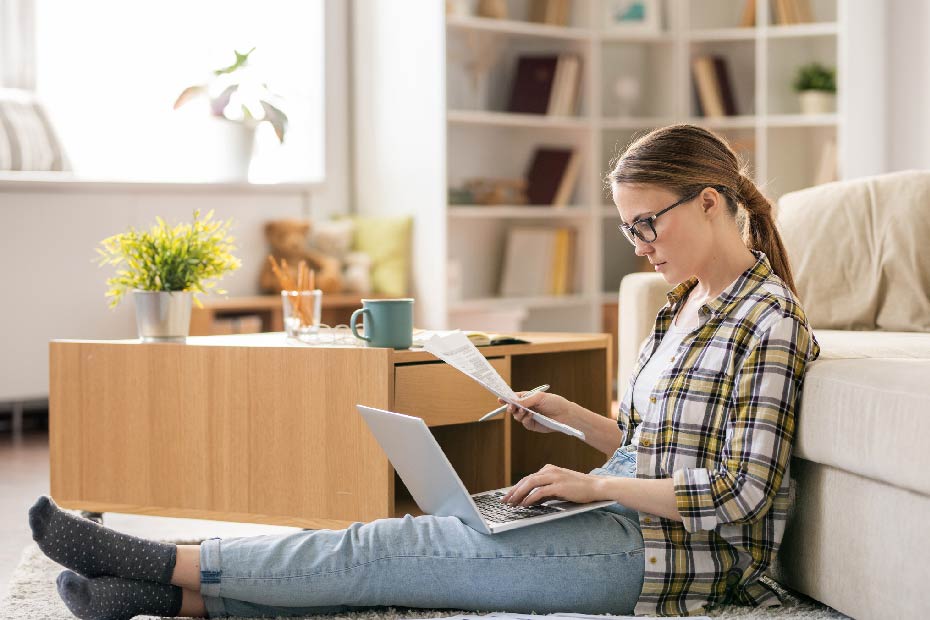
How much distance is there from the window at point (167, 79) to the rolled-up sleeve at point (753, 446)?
128 inches

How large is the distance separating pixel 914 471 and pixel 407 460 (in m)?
0.72

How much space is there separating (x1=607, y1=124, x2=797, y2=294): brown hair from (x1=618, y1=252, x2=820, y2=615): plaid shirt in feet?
0.23

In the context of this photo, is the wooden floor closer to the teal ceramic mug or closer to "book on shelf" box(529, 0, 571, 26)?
the teal ceramic mug

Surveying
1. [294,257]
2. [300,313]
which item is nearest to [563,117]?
[294,257]

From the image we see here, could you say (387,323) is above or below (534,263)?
below

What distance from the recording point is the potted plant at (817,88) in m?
4.77

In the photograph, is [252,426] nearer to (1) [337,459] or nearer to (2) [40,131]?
(1) [337,459]

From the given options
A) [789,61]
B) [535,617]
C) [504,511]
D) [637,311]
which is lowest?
[535,617]

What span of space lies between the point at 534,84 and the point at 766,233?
3.27 metres

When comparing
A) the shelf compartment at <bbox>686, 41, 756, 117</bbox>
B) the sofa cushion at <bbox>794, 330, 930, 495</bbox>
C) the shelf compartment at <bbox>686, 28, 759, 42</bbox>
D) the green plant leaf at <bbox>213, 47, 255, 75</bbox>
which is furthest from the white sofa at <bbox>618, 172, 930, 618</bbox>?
the shelf compartment at <bbox>686, 41, 756, 117</bbox>

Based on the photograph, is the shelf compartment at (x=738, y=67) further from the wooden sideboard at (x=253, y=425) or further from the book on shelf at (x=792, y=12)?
the wooden sideboard at (x=253, y=425)

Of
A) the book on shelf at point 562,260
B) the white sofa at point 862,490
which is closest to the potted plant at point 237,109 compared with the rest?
the book on shelf at point 562,260

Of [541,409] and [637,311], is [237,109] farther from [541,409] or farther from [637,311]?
[541,409]

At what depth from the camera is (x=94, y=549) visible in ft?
5.49
